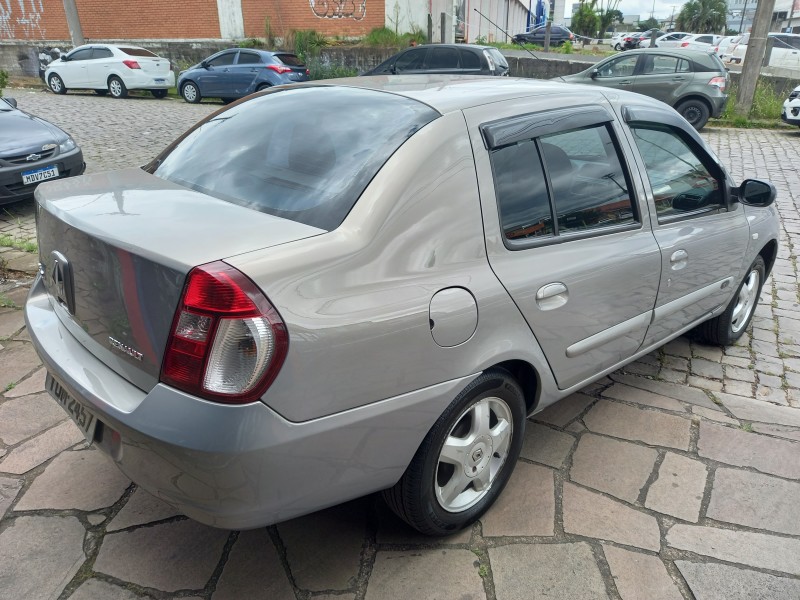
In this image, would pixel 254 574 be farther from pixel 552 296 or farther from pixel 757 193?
pixel 757 193

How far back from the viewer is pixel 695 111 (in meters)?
13.4

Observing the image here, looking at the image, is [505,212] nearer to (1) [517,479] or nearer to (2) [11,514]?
(1) [517,479]

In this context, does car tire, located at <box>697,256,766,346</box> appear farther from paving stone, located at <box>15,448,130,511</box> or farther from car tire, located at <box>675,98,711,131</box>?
car tire, located at <box>675,98,711,131</box>

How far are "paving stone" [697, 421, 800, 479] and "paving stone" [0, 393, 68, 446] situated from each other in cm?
310

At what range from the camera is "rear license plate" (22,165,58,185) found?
636 cm

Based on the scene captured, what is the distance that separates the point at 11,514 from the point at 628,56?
1422cm

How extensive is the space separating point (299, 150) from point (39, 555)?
5.66 feet

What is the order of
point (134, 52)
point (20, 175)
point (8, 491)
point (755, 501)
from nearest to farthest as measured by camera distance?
point (8, 491)
point (755, 501)
point (20, 175)
point (134, 52)

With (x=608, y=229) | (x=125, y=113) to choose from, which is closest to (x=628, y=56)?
(x=125, y=113)

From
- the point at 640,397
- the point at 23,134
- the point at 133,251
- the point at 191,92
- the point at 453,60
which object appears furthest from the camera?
the point at 191,92

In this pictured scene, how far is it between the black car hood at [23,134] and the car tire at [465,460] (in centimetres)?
590

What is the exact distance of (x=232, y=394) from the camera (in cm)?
175

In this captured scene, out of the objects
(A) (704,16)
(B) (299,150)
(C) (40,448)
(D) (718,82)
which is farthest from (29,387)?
(A) (704,16)

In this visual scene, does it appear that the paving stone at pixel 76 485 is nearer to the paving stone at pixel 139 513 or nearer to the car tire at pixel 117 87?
the paving stone at pixel 139 513
